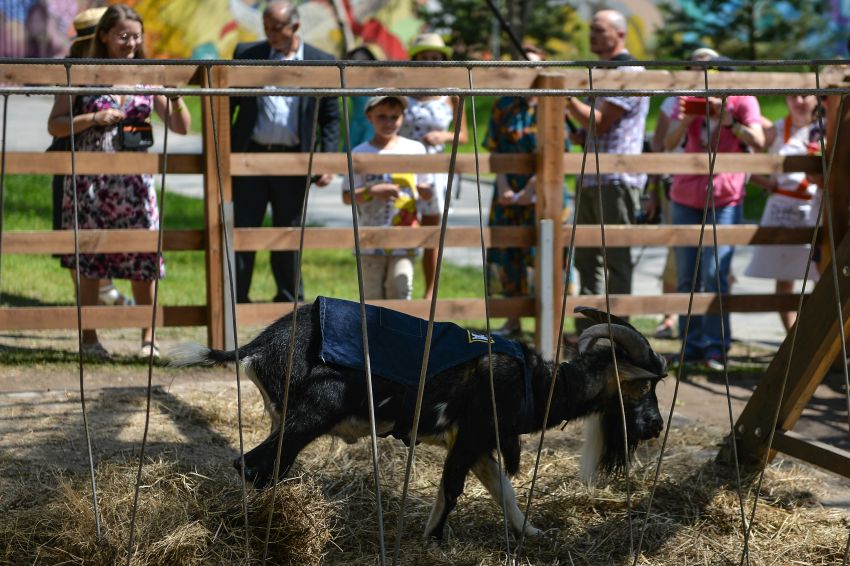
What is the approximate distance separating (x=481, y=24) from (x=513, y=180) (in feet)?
64.8

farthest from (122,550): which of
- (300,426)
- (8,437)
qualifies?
(8,437)

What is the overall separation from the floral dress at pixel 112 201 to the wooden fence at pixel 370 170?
0.28 m

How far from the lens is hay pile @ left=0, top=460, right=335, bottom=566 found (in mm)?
3422

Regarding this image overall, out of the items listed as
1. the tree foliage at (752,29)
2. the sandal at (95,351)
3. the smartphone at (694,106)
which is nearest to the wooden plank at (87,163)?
the sandal at (95,351)

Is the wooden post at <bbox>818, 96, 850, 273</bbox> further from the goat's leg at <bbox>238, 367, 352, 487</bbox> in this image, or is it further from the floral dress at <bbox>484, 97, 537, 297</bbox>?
the goat's leg at <bbox>238, 367, 352, 487</bbox>

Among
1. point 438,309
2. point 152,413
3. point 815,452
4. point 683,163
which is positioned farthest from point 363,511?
point 683,163

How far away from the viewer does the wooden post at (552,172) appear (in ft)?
20.9

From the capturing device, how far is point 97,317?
237 inches

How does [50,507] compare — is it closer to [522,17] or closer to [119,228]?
[119,228]

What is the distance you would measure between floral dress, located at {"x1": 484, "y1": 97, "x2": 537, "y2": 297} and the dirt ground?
1412mm

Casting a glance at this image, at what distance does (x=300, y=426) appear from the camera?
369cm

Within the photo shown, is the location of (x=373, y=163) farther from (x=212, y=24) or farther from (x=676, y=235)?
(x=212, y=24)

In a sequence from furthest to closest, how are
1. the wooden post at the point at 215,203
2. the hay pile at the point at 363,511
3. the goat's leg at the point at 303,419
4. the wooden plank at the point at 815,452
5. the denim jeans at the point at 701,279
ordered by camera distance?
the denim jeans at the point at 701,279, the wooden post at the point at 215,203, the wooden plank at the point at 815,452, the goat's leg at the point at 303,419, the hay pile at the point at 363,511

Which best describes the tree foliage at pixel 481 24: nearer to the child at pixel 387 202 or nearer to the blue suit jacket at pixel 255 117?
the blue suit jacket at pixel 255 117
